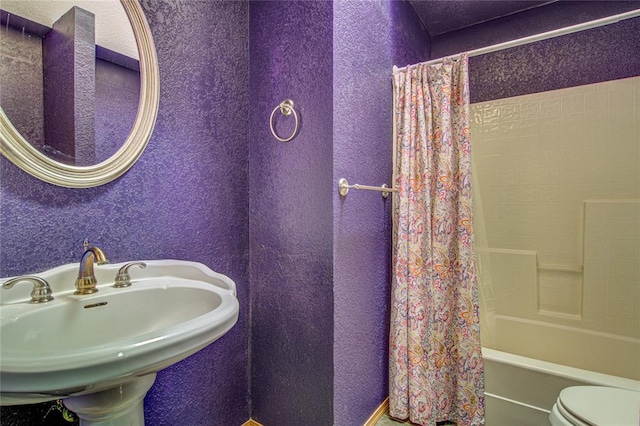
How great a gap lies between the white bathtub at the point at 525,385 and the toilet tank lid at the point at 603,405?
18 cm

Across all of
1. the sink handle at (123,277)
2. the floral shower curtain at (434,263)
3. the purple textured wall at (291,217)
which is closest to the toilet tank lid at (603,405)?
the floral shower curtain at (434,263)

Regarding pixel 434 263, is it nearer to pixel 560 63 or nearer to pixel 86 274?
pixel 86 274

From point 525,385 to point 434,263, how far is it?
647mm

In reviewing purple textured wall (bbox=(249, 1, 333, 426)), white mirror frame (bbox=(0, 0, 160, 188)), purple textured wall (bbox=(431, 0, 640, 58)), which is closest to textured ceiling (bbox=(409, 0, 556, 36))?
purple textured wall (bbox=(431, 0, 640, 58))

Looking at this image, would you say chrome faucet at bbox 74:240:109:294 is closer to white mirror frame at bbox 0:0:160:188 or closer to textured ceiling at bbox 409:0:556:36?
white mirror frame at bbox 0:0:160:188

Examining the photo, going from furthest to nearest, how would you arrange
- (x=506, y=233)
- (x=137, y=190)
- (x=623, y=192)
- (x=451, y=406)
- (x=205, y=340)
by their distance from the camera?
(x=506, y=233), (x=623, y=192), (x=451, y=406), (x=137, y=190), (x=205, y=340)

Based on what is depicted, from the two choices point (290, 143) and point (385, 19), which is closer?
point (290, 143)

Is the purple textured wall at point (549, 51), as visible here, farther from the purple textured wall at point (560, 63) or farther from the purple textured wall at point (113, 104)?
the purple textured wall at point (113, 104)

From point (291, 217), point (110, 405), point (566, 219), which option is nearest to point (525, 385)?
point (566, 219)

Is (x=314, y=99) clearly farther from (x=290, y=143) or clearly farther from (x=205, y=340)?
(x=205, y=340)

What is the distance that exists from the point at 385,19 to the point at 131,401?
6.36ft

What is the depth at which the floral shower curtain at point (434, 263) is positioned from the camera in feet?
4.53

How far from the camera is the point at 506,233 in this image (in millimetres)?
1876

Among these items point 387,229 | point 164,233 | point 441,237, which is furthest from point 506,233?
point 164,233
